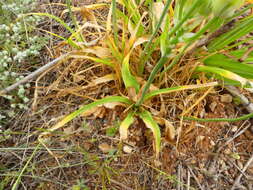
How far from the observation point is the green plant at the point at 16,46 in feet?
3.30

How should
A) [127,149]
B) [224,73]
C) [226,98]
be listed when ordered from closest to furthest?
[224,73] < [127,149] < [226,98]

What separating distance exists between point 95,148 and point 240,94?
0.69 m

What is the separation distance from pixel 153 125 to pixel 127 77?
21 centimetres

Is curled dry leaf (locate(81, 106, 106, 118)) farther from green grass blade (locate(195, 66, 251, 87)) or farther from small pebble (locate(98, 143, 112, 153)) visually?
green grass blade (locate(195, 66, 251, 87))

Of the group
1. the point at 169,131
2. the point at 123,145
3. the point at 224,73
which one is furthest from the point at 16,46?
the point at 224,73

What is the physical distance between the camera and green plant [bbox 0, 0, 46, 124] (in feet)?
3.30

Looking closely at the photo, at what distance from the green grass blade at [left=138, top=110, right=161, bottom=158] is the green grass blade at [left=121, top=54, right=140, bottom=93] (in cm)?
11

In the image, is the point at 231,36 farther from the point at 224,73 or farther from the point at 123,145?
the point at 123,145

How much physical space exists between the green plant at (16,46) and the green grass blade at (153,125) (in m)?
0.52

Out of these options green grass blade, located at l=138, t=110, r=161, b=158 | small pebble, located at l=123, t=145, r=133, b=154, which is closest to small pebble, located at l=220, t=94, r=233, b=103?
green grass blade, located at l=138, t=110, r=161, b=158

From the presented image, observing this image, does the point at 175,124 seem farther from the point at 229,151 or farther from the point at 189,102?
the point at 229,151

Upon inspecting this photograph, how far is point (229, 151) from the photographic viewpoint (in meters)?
0.97

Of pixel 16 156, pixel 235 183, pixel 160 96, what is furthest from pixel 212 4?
pixel 16 156

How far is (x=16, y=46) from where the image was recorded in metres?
1.09
